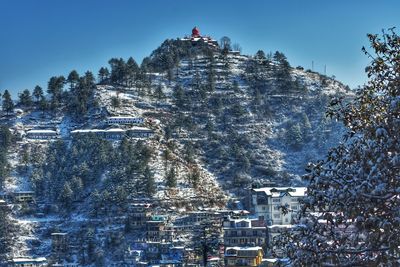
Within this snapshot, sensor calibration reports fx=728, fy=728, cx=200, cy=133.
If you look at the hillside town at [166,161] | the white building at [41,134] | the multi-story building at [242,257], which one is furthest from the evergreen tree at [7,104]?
the multi-story building at [242,257]

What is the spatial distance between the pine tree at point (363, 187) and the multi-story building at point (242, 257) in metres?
55.5

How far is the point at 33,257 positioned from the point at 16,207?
12979 mm

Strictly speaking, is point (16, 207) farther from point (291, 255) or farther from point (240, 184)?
point (291, 255)

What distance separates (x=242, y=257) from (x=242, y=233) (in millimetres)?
12911

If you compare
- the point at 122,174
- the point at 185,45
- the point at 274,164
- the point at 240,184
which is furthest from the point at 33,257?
the point at 185,45

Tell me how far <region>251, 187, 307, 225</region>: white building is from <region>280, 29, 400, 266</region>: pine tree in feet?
260

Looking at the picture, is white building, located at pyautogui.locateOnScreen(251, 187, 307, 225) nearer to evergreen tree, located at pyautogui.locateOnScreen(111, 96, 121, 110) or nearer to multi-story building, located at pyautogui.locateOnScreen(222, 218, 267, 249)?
multi-story building, located at pyautogui.locateOnScreen(222, 218, 267, 249)

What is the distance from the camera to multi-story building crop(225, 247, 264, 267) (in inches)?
2813

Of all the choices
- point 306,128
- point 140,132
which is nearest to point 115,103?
point 140,132

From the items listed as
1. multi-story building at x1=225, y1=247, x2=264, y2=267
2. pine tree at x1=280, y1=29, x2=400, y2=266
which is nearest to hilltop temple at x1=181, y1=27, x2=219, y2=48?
multi-story building at x1=225, y1=247, x2=264, y2=267

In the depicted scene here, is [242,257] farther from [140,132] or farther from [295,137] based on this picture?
[295,137]

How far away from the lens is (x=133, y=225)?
94500mm

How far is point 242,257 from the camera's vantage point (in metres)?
72.1

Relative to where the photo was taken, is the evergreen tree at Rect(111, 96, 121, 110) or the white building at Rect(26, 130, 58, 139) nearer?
the white building at Rect(26, 130, 58, 139)
